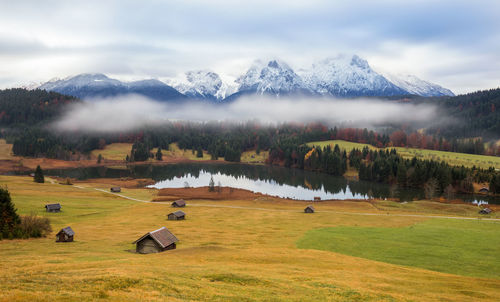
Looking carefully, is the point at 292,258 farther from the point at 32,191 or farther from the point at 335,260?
the point at 32,191

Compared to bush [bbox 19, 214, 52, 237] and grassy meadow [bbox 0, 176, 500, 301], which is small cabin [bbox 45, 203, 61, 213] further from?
bush [bbox 19, 214, 52, 237]

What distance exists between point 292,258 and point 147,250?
19.3m

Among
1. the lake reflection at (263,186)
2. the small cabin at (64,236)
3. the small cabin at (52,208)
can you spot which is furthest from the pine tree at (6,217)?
the lake reflection at (263,186)

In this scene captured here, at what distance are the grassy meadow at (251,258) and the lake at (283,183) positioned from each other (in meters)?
42.7

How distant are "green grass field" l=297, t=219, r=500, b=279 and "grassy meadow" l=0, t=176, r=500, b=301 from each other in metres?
0.15

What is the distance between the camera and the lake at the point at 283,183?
129 m

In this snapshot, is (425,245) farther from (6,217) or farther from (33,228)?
(6,217)

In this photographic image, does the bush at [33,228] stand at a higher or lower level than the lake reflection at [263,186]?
higher

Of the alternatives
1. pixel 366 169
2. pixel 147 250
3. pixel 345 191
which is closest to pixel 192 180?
pixel 345 191

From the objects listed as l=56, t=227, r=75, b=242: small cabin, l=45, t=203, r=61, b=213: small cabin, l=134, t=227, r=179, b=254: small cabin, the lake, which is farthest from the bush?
the lake

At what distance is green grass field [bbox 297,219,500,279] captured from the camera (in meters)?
39.3

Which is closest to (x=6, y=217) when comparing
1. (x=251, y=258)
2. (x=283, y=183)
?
(x=251, y=258)

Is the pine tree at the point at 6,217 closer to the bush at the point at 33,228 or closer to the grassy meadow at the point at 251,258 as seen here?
the bush at the point at 33,228

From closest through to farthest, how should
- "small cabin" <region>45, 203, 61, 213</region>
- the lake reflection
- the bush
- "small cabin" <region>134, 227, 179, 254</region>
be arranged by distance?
"small cabin" <region>134, 227, 179, 254</region>
the bush
"small cabin" <region>45, 203, 61, 213</region>
the lake reflection
